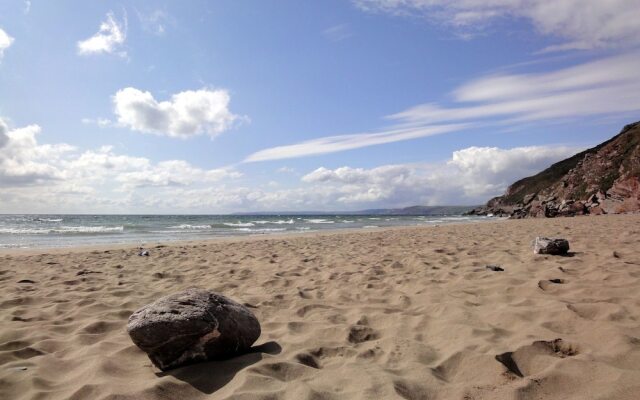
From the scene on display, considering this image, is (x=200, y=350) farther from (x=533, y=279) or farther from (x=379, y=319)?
(x=533, y=279)

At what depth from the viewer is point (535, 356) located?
10.2 ft

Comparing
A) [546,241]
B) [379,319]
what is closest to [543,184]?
[546,241]

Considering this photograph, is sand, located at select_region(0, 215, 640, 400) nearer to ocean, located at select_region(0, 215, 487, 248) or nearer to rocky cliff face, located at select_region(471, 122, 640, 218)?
ocean, located at select_region(0, 215, 487, 248)

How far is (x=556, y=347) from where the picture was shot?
129 inches

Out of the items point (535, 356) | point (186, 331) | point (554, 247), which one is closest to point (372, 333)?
point (535, 356)

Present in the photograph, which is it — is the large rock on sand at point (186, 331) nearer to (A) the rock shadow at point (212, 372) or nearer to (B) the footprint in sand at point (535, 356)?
(A) the rock shadow at point (212, 372)

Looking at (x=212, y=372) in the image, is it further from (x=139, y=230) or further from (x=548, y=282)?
(x=139, y=230)

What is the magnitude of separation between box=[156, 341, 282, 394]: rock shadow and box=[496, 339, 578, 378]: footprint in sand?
190cm

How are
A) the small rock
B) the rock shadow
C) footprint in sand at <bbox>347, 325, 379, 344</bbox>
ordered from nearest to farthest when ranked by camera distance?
the rock shadow, footprint in sand at <bbox>347, 325, 379, 344</bbox>, the small rock

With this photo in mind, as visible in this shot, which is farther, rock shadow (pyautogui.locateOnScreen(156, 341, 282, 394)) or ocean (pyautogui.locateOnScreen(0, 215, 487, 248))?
ocean (pyautogui.locateOnScreen(0, 215, 487, 248))

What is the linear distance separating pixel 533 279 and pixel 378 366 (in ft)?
11.5

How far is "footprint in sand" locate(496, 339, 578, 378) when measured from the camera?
296cm

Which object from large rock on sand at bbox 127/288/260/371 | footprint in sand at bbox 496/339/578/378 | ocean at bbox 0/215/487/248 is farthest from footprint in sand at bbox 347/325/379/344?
ocean at bbox 0/215/487/248

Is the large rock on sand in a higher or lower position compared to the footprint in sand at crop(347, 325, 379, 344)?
higher
